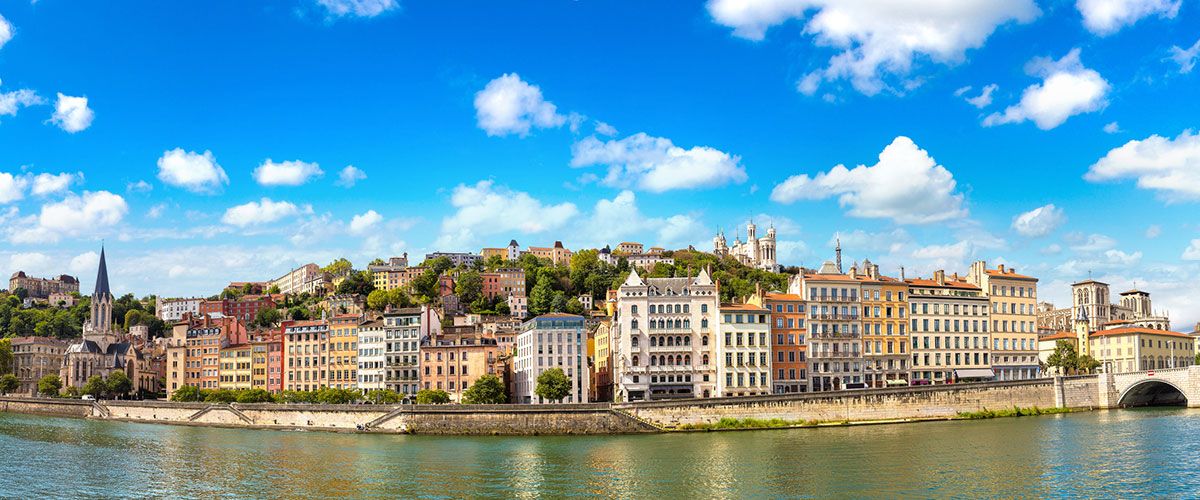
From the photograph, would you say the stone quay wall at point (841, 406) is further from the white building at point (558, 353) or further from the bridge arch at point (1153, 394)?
the white building at point (558, 353)

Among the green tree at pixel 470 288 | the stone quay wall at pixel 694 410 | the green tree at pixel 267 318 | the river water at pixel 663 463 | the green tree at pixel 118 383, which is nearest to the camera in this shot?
the river water at pixel 663 463

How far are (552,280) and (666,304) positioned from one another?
337 feet

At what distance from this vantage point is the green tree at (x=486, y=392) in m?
89.2

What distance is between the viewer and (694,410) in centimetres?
7744

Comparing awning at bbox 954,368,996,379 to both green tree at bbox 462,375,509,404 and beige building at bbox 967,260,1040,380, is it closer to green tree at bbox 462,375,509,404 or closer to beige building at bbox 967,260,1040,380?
beige building at bbox 967,260,1040,380

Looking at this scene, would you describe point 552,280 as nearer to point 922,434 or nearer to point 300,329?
point 300,329

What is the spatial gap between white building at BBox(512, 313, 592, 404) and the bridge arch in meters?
46.2

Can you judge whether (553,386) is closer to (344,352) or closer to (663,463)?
(344,352)

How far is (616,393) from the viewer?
294ft

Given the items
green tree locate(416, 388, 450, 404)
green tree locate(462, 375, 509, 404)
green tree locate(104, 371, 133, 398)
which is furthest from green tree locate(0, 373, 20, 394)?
green tree locate(462, 375, 509, 404)

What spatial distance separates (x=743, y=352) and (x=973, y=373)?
23.0 metres

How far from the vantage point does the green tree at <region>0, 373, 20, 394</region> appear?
431ft

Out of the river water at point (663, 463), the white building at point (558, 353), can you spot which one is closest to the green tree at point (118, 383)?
the river water at point (663, 463)

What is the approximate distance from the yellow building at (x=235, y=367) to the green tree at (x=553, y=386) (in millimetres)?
45057
